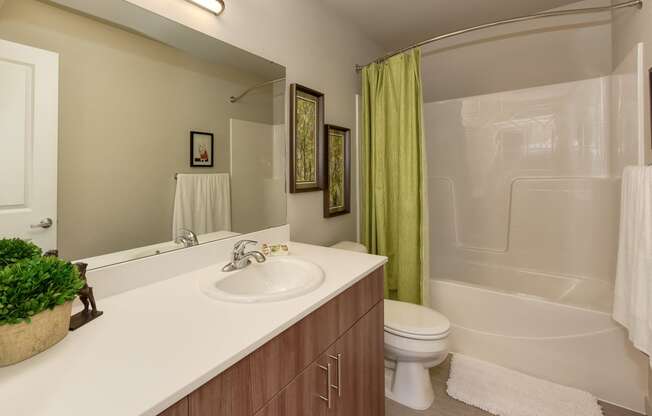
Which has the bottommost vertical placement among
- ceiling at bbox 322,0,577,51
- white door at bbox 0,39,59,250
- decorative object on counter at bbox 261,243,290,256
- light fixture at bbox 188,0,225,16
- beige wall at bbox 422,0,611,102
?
decorative object on counter at bbox 261,243,290,256

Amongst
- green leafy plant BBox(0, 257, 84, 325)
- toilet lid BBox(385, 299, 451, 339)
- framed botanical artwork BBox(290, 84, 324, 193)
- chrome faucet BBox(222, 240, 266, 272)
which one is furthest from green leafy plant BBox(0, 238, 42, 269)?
toilet lid BBox(385, 299, 451, 339)

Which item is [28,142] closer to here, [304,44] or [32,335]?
[32,335]

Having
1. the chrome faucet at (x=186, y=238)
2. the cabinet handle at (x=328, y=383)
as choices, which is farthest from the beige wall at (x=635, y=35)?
the chrome faucet at (x=186, y=238)

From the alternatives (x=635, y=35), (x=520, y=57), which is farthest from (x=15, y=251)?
(x=520, y=57)

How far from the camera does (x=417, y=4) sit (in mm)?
2043

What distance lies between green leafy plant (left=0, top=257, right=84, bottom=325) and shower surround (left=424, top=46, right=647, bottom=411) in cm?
197

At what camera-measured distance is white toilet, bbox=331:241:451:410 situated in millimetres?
1482

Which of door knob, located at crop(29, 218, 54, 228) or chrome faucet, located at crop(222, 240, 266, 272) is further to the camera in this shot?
chrome faucet, located at crop(222, 240, 266, 272)

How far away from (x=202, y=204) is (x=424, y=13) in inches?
82.2

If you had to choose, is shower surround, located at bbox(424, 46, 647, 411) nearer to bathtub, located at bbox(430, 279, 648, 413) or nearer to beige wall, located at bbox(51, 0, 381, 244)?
bathtub, located at bbox(430, 279, 648, 413)

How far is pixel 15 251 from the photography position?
2.29ft

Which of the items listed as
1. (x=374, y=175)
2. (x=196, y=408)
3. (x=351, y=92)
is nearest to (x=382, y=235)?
(x=374, y=175)

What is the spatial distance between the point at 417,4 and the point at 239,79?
1.47 metres

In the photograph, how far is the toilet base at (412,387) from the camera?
5.22 ft
